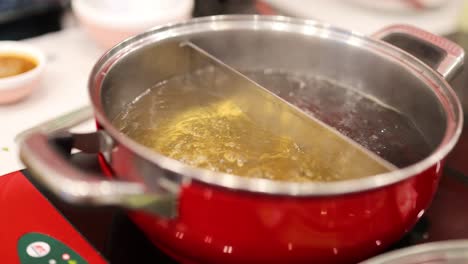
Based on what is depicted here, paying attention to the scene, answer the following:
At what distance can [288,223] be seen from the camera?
60cm

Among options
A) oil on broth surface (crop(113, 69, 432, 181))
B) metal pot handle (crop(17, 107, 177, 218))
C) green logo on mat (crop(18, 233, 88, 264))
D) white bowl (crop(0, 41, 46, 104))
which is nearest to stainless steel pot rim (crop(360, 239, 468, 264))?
oil on broth surface (crop(113, 69, 432, 181))

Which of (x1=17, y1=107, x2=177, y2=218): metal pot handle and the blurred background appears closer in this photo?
(x1=17, y1=107, x2=177, y2=218): metal pot handle

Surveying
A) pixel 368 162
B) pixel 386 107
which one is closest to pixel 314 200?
pixel 368 162

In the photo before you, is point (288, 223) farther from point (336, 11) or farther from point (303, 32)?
point (336, 11)

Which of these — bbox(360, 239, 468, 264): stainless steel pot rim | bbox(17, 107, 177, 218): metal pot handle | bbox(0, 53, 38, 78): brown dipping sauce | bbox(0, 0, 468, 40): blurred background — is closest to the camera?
bbox(17, 107, 177, 218): metal pot handle

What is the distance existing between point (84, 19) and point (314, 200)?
31.7 inches

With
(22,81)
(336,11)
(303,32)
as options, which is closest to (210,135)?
(303,32)

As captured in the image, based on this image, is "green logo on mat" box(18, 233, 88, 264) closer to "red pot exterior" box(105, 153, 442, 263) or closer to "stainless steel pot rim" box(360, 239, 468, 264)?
"red pot exterior" box(105, 153, 442, 263)

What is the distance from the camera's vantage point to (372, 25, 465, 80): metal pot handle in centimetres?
92

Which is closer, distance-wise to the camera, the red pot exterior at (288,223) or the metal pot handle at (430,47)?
the red pot exterior at (288,223)

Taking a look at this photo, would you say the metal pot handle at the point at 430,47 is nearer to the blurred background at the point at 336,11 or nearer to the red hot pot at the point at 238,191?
the red hot pot at the point at 238,191

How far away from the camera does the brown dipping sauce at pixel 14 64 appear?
1082 mm

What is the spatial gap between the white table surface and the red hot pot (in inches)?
9.7

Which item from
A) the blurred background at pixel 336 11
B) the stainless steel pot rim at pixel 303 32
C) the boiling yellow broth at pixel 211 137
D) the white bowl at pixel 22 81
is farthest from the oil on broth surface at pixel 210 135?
the blurred background at pixel 336 11
